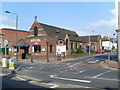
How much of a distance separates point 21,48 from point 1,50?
8.29 m

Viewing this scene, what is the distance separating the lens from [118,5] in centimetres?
2347

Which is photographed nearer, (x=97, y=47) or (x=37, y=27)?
(x=37, y=27)

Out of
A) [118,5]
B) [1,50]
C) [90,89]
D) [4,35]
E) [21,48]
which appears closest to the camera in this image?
[90,89]

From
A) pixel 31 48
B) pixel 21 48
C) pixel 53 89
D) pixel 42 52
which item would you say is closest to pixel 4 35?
pixel 21 48

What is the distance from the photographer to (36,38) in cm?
3894

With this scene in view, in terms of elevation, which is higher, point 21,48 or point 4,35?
point 4,35

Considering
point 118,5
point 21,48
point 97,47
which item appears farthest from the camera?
point 97,47

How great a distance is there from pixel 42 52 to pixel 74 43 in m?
13.3

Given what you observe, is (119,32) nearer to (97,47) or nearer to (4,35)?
(4,35)

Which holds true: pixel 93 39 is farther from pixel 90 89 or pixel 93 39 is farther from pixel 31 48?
pixel 90 89

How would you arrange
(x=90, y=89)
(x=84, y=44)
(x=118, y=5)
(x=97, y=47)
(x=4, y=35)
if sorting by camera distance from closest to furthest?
(x=90, y=89), (x=118, y=5), (x=4, y=35), (x=84, y=44), (x=97, y=47)

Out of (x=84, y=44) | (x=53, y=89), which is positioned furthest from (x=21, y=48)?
(x=53, y=89)

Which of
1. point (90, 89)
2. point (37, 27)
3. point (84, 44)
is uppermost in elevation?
point (37, 27)

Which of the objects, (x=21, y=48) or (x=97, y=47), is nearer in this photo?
(x=21, y=48)
